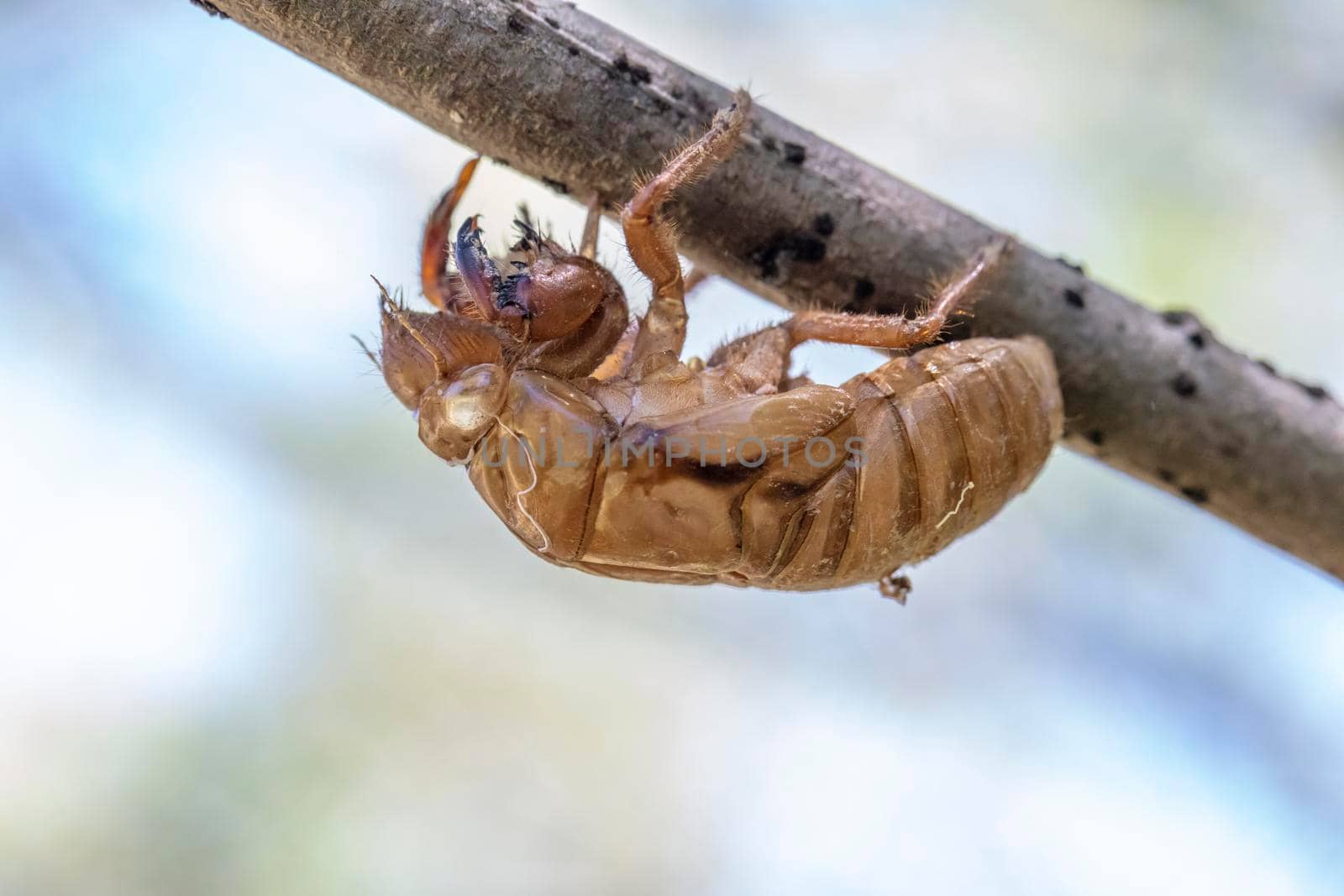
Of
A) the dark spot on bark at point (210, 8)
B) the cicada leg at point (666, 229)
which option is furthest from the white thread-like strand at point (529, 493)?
the dark spot on bark at point (210, 8)

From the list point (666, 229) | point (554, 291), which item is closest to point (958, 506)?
point (666, 229)

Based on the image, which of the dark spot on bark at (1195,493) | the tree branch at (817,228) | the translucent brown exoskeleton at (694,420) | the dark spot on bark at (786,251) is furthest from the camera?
the dark spot on bark at (1195,493)

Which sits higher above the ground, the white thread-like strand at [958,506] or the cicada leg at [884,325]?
the cicada leg at [884,325]

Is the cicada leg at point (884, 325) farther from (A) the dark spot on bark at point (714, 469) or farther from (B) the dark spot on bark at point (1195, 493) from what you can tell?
(B) the dark spot on bark at point (1195, 493)

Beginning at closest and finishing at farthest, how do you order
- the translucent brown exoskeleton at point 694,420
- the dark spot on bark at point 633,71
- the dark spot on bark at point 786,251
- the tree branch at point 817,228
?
the tree branch at point 817,228
the dark spot on bark at point 633,71
the translucent brown exoskeleton at point 694,420
the dark spot on bark at point 786,251

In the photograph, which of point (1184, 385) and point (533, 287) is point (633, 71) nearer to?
point (533, 287)
